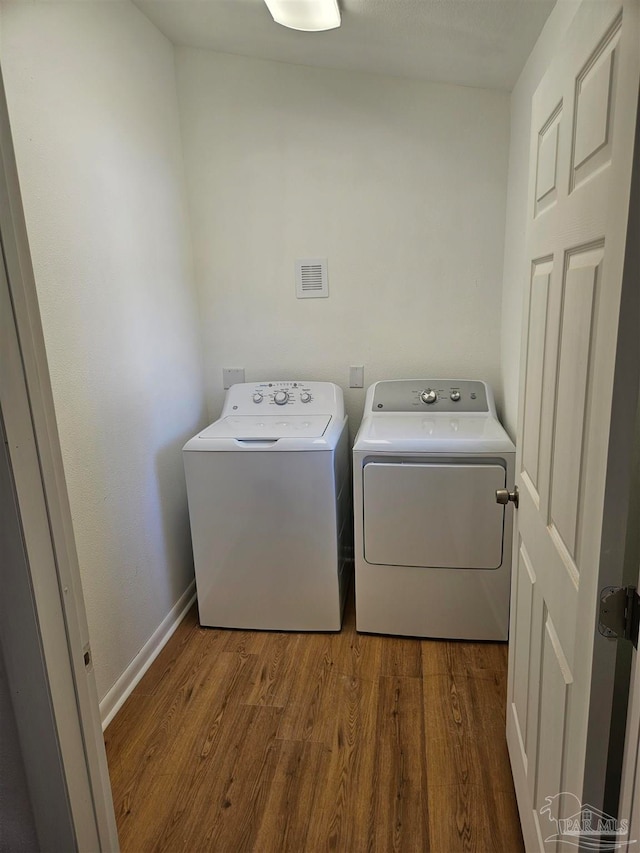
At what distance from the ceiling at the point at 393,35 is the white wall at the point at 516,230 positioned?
83 mm

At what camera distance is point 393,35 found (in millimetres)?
1867

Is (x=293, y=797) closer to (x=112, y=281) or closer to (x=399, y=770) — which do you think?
(x=399, y=770)

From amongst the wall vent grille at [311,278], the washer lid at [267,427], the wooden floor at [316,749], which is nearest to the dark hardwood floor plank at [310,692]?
the wooden floor at [316,749]

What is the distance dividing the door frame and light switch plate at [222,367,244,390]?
1896 mm

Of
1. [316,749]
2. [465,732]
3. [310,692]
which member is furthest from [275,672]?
[465,732]

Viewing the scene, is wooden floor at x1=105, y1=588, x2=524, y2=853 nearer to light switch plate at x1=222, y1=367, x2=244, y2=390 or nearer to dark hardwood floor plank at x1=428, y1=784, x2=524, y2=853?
dark hardwood floor plank at x1=428, y1=784, x2=524, y2=853

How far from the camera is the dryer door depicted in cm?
201

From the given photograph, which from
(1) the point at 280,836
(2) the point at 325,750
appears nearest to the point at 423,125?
(2) the point at 325,750

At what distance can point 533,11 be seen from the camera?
1575mm

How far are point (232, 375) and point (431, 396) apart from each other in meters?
1.02

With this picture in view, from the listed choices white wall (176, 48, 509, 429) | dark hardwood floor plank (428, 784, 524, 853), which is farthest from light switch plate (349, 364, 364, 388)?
dark hardwood floor plank (428, 784, 524, 853)

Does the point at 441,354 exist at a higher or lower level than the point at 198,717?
higher

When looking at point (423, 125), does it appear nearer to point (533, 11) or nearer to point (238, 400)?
point (533, 11)

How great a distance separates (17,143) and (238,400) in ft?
4.53
